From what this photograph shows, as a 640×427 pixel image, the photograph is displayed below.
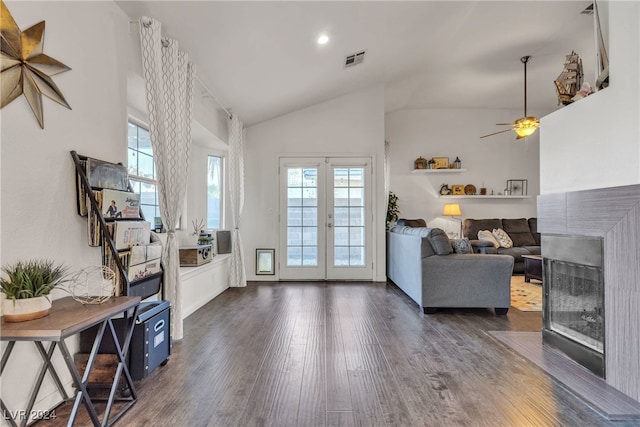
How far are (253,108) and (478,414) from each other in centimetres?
442

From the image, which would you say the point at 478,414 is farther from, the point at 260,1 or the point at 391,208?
the point at 391,208

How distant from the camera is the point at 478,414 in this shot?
1.69m

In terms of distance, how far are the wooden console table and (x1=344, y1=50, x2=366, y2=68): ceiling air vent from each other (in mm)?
3741

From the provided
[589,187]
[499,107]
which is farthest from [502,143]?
[589,187]

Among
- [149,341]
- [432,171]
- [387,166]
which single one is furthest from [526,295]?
[149,341]

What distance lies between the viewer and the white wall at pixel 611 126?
184 centimetres

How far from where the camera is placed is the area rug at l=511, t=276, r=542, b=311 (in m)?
3.78

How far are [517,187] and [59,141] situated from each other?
771 cm

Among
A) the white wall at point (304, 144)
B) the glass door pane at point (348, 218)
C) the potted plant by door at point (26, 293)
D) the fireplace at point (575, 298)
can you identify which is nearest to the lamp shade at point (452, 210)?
the white wall at point (304, 144)

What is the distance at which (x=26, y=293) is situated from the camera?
4.37ft

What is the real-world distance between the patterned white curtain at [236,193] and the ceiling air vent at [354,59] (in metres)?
1.81

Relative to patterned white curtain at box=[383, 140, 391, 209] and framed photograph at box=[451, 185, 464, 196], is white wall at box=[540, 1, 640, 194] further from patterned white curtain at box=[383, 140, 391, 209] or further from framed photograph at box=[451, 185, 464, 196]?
framed photograph at box=[451, 185, 464, 196]

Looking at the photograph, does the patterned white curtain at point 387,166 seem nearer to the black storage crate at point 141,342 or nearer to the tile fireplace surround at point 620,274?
the tile fireplace surround at point 620,274

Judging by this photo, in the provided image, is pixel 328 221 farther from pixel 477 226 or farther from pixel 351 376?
pixel 351 376
